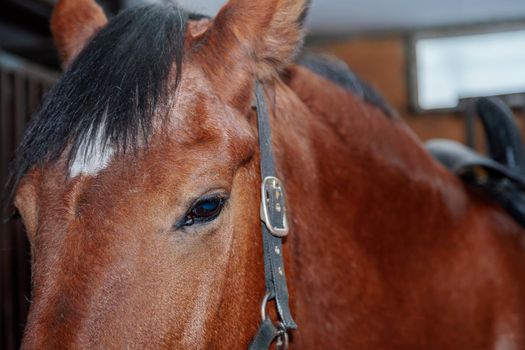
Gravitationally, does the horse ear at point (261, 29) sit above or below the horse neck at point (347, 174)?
above

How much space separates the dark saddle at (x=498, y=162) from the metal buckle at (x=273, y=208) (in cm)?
92

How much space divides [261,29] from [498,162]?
1188 mm

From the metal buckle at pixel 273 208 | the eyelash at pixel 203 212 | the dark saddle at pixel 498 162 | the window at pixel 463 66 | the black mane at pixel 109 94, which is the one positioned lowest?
the window at pixel 463 66

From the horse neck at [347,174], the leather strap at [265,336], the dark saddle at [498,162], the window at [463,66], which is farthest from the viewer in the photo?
the window at [463,66]

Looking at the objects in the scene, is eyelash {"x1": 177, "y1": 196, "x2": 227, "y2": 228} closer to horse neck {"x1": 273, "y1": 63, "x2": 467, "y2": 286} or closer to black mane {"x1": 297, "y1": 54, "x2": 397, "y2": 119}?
horse neck {"x1": 273, "y1": 63, "x2": 467, "y2": 286}

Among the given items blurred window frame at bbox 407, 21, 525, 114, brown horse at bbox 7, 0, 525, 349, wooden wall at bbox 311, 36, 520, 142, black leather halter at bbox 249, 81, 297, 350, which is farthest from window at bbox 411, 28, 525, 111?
black leather halter at bbox 249, 81, 297, 350

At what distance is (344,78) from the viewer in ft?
5.76

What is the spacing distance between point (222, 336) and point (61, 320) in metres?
0.30

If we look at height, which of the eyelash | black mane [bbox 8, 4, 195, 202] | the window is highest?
black mane [bbox 8, 4, 195, 202]

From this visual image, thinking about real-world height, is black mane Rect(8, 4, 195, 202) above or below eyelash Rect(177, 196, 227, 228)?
above

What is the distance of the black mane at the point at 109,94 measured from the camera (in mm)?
1062

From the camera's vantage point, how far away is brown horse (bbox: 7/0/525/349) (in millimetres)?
998

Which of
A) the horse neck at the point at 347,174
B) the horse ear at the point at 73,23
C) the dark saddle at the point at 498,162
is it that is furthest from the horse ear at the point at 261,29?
the dark saddle at the point at 498,162

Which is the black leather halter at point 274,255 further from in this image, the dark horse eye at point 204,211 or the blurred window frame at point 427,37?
the blurred window frame at point 427,37
